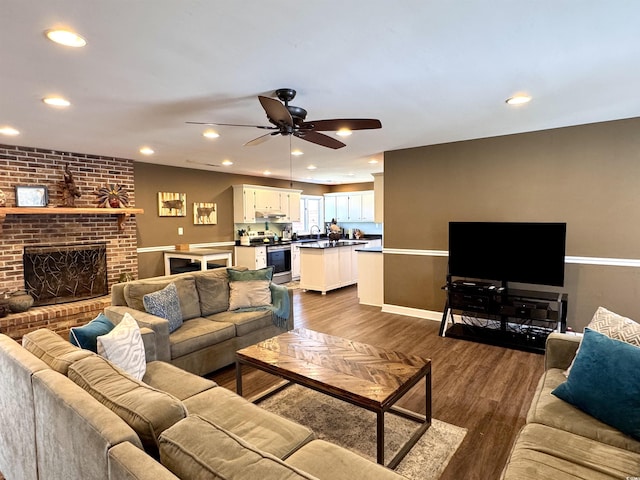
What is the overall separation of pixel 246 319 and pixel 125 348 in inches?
61.5

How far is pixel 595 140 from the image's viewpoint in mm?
3818

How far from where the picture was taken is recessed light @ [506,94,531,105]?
2.92 metres

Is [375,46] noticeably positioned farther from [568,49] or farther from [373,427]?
[373,427]

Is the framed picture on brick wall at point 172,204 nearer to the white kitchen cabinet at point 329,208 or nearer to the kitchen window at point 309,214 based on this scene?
the kitchen window at point 309,214

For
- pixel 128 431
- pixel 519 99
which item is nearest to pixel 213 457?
pixel 128 431

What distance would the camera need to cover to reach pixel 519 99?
3004 mm

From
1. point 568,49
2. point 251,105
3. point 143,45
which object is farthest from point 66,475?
point 568,49

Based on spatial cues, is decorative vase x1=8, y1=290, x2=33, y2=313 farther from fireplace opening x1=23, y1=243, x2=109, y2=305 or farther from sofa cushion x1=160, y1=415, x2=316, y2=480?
sofa cushion x1=160, y1=415, x2=316, y2=480

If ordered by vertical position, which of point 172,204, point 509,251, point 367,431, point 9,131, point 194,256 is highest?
point 9,131

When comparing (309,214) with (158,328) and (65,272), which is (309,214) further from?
(158,328)

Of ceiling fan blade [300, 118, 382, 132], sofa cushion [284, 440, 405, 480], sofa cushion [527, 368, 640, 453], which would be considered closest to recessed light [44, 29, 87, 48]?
ceiling fan blade [300, 118, 382, 132]

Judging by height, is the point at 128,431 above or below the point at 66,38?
below

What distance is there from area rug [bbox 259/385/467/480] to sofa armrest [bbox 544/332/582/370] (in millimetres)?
753

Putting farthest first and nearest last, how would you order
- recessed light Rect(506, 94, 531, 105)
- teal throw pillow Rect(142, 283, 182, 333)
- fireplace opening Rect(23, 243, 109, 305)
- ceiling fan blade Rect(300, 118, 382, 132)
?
fireplace opening Rect(23, 243, 109, 305)
teal throw pillow Rect(142, 283, 182, 333)
recessed light Rect(506, 94, 531, 105)
ceiling fan blade Rect(300, 118, 382, 132)
